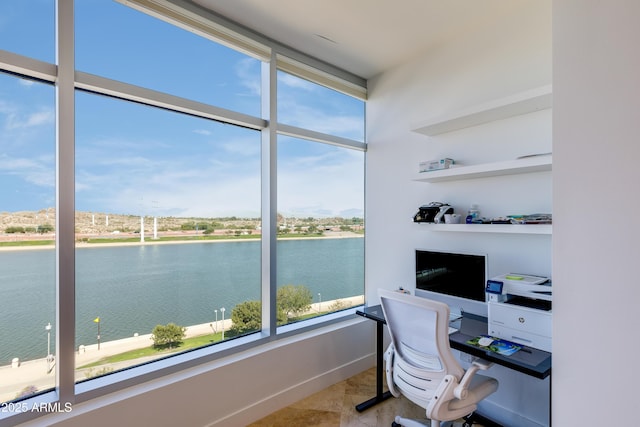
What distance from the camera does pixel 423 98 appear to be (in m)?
2.80

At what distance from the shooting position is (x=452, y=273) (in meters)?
2.34

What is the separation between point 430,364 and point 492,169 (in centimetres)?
135

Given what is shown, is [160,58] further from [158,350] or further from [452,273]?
[452,273]

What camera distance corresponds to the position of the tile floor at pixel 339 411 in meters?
2.23

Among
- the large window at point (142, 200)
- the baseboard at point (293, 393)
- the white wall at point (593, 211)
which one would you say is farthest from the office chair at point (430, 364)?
the large window at point (142, 200)

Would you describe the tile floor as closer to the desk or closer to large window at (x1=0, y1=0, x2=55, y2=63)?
the desk

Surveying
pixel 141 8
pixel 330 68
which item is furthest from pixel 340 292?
pixel 141 8

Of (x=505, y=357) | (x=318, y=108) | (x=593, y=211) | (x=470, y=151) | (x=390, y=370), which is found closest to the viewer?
(x=593, y=211)

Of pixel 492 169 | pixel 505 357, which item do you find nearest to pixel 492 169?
pixel 492 169

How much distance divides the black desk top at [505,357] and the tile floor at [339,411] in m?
0.82

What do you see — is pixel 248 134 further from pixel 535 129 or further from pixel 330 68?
pixel 535 129

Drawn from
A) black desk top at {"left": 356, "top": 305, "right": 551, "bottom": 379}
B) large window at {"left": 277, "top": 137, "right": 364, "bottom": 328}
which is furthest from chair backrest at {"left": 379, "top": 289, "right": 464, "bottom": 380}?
large window at {"left": 277, "top": 137, "right": 364, "bottom": 328}

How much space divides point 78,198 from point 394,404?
2.69m

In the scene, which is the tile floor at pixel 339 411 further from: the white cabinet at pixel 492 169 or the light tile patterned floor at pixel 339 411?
the white cabinet at pixel 492 169
